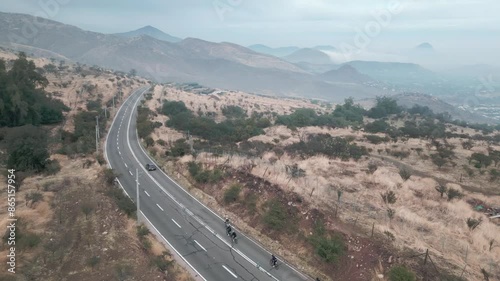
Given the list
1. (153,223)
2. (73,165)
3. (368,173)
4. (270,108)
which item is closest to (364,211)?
(368,173)

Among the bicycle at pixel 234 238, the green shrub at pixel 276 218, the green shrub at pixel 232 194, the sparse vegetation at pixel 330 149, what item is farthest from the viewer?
the sparse vegetation at pixel 330 149

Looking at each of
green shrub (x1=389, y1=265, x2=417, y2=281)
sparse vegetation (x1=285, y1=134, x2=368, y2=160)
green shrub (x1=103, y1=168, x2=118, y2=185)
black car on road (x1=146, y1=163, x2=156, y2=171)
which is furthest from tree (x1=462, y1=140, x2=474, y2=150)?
green shrub (x1=103, y1=168, x2=118, y2=185)

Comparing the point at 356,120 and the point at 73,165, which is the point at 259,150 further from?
the point at 356,120

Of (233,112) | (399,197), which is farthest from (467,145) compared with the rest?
(233,112)

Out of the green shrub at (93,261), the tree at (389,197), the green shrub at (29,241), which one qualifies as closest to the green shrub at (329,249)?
the tree at (389,197)

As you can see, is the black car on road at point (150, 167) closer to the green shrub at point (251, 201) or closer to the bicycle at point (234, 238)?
the green shrub at point (251, 201)

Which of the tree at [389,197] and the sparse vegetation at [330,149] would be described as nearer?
the tree at [389,197]
